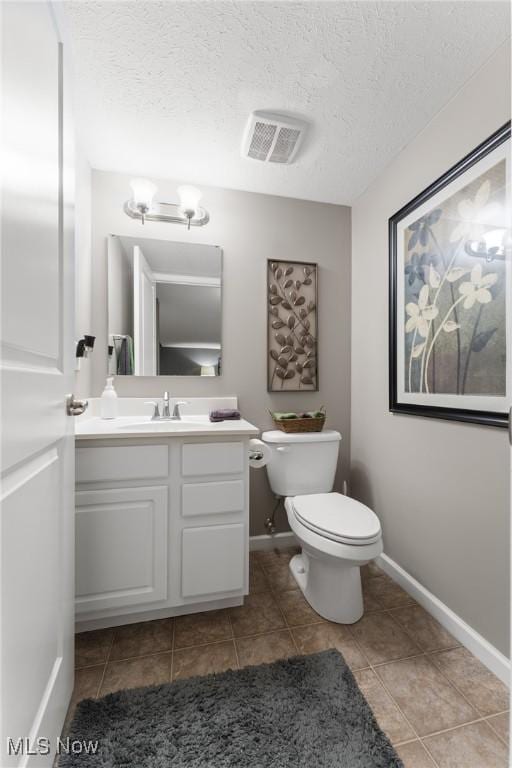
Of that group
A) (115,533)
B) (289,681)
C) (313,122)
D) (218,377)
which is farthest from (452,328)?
(115,533)

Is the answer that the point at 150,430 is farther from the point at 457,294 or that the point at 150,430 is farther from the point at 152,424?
the point at 457,294

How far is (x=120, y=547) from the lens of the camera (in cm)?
134

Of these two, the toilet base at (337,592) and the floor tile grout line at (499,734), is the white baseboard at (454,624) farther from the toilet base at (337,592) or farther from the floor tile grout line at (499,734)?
the toilet base at (337,592)

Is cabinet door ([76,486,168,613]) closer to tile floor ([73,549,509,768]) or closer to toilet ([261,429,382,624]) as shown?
tile floor ([73,549,509,768])

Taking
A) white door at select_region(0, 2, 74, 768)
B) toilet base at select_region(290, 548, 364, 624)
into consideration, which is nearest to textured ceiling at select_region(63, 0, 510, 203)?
white door at select_region(0, 2, 74, 768)

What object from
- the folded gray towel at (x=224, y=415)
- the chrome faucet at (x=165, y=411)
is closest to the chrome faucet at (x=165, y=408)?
the chrome faucet at (x=165, y=411)

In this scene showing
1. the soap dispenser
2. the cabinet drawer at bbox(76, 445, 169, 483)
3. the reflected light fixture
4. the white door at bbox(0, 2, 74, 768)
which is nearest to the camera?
the white door at bbox(0, 2, 74, 768)

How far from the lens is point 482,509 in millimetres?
1290

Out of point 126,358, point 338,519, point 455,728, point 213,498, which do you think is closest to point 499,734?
point 455,728

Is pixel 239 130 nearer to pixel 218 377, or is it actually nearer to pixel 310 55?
pixel 310 55

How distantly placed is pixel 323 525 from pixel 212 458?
549mm

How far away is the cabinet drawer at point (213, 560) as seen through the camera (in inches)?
55.7

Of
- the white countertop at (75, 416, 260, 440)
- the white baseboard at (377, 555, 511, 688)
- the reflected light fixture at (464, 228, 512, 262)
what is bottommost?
the white baseboard at (377, 555, 511, 688)

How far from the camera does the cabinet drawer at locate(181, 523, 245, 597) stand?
1415 mm
